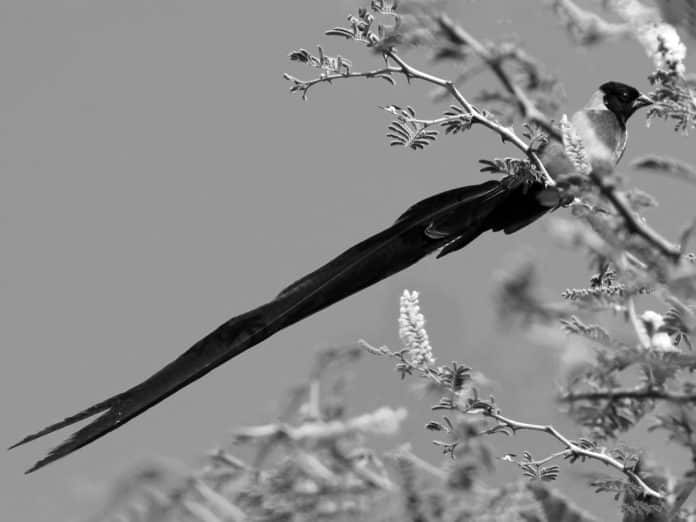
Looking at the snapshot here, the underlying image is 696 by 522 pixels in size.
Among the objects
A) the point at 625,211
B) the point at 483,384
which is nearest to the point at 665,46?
the point at 625,211

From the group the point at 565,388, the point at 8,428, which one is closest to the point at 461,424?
the point at 565,388

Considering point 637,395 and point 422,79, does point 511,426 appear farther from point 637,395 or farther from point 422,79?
point 637,395

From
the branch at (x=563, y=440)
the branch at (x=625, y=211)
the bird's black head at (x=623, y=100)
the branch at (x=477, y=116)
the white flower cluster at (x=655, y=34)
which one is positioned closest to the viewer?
the branch at (x=625, y=211)

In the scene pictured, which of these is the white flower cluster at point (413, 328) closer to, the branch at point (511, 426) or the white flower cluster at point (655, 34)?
the branch at point (511, 426)

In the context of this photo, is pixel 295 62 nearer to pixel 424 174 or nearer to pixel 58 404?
pixel 58 404

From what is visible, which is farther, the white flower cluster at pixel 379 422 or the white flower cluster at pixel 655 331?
the white flower cluster at pixel 655 331

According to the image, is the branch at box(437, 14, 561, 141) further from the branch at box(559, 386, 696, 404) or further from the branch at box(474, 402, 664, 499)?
the branch at box(474, 402, 664, 499)

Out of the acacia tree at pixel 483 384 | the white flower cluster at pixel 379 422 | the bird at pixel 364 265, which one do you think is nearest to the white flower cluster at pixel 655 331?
the acacia tree at pixel 483 384

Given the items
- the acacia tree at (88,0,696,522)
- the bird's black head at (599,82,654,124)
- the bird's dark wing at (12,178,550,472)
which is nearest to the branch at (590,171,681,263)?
the acacia tree at (88,0,696,522)

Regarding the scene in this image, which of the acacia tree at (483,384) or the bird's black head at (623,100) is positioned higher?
the bird's black head at (623,100)
